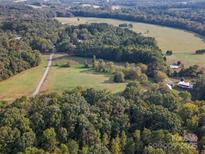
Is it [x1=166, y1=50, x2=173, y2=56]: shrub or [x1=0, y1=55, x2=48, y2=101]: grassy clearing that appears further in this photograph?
[x1=166, y1=50, x2=173, y2=56]: shrub

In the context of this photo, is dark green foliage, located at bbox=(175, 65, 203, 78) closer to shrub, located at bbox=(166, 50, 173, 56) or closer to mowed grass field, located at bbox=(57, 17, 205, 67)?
mowed grass field, located at bbox=(57, 17, 205, 67)

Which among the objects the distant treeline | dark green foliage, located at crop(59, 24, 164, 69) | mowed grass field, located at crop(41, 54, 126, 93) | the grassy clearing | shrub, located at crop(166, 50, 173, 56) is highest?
the distant treeline

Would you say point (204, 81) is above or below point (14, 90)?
above

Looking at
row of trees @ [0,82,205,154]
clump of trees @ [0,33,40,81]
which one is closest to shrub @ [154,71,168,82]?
row of trees @ [0,82,205,154]

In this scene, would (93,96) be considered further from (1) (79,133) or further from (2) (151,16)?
(2) (151,16)

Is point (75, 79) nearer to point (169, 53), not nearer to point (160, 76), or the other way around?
point (160, 76)

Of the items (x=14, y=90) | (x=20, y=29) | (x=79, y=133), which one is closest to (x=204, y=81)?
(x=79, y=133)

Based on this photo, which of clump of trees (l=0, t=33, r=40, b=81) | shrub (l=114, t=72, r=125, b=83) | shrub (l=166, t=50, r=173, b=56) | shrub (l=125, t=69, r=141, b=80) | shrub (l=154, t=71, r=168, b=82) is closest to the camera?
shrub (l=154, t=71, r=168, b=82)

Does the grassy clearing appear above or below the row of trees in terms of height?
below
